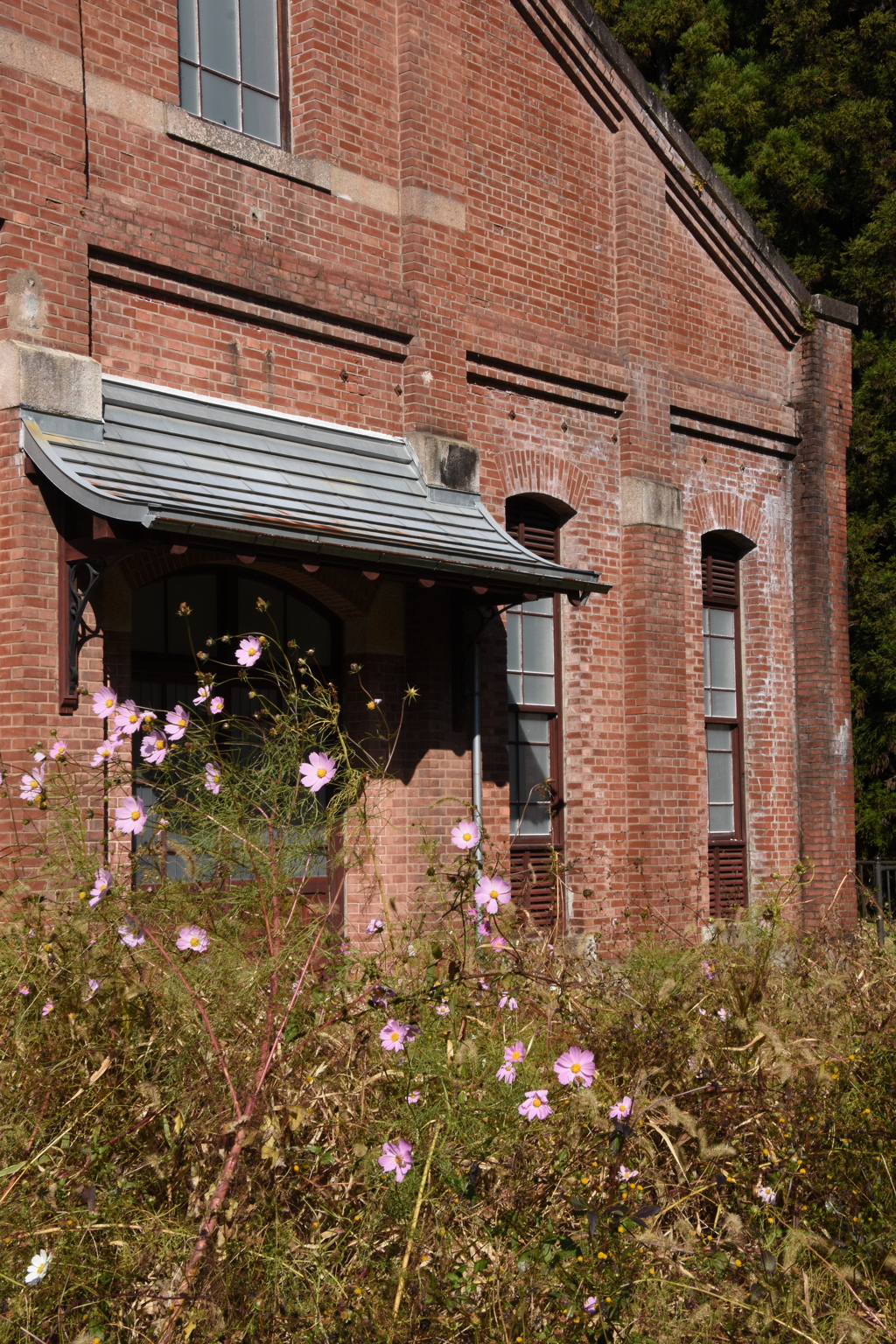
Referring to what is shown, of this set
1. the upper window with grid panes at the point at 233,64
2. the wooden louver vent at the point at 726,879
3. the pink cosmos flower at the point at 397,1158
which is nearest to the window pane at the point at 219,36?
the upper window with grid panes at the point at 233,64

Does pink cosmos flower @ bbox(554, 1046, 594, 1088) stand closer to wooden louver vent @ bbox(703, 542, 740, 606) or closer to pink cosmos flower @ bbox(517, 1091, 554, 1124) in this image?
pink cosmos flower @ bbox(517, 1091, 554, 1124)

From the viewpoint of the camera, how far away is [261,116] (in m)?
10.1

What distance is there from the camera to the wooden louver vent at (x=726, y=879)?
13.9m

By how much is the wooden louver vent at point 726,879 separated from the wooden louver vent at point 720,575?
2.44 metres

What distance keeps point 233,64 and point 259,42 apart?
1.17ft

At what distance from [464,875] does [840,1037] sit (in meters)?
1.79

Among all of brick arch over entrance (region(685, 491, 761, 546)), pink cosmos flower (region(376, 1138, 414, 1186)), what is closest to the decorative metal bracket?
pink cosmos flower (region(376, 1138, 414, 1186))

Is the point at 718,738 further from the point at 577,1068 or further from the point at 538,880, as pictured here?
the point at 577,1068

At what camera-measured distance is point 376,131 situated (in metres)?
10.6

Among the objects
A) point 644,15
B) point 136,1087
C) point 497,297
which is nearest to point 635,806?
point 497,297

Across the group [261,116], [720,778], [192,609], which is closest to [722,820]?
[720,778]

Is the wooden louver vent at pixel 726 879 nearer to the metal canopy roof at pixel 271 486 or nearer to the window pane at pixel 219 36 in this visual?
the metal canopy roof at pixel 271 486

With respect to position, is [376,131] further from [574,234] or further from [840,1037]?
[840,1037]

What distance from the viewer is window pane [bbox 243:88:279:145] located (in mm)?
9977
